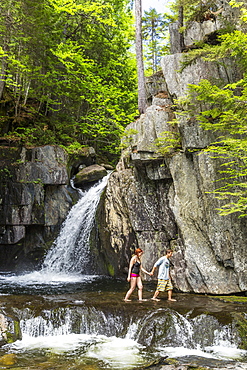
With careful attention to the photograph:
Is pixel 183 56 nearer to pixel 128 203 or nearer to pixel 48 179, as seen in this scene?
pixel 128 203

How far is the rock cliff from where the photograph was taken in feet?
37.4

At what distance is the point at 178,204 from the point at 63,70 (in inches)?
541

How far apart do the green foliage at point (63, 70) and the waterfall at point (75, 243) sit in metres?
4.94

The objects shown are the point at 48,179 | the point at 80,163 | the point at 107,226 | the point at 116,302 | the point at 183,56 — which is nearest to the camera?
the point at 116,302

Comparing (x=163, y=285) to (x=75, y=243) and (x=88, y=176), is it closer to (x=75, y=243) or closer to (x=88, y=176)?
(x=75, y=243)

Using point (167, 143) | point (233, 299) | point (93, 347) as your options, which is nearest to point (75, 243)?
point (167, 143)

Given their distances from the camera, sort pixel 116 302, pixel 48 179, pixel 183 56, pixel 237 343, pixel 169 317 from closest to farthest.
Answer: pixel 237 343 → pixel 169 317 → pixel 116 302 → pixel 183 56 → pixel 48 179

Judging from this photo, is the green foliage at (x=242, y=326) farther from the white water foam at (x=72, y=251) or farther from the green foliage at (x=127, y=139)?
the green foliage at (x=127, y=139)

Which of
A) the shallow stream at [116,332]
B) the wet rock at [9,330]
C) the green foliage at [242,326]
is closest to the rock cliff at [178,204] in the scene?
the shallow stream at [116,332]

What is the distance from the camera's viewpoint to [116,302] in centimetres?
995

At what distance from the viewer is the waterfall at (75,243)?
16.4 m

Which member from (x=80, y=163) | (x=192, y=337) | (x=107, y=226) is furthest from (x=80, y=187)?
(x=192, y=337)

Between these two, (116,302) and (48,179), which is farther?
(48,179)

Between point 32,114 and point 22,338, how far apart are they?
47.9 ft
